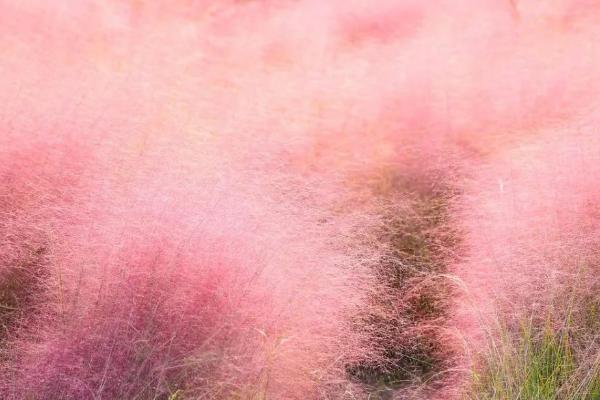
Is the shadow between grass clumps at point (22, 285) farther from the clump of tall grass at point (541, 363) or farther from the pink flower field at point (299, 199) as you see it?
the clump of tall grass at point (541, 363)

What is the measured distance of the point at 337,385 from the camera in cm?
237

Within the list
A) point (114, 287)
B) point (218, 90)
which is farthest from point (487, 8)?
point (114, 287)

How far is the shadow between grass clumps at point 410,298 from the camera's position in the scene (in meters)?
2.66

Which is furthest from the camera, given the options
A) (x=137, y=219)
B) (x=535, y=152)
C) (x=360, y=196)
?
(x=360, y=196)

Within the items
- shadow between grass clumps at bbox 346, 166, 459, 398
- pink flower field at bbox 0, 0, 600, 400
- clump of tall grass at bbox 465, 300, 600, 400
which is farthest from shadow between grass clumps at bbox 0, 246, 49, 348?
clump of tall grass at bbox 465, 300, 600, 400

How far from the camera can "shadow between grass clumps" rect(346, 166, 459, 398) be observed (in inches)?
105

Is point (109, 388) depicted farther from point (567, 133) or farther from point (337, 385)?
point (567, 133)

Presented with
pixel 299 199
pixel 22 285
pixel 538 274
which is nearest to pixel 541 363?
pixel 538 274

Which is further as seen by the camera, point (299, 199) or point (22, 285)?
point (299, 199)

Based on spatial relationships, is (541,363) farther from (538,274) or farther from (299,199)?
(299,199)

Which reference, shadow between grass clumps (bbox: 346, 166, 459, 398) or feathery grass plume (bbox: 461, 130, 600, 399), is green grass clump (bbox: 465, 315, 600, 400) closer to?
feathery grass plume (bbox: 461, 130, 600, 399)

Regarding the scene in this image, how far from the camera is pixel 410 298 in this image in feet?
9.51

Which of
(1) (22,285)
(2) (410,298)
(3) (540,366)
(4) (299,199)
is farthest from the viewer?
(4) (299,199)

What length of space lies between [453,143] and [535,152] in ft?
1.95
